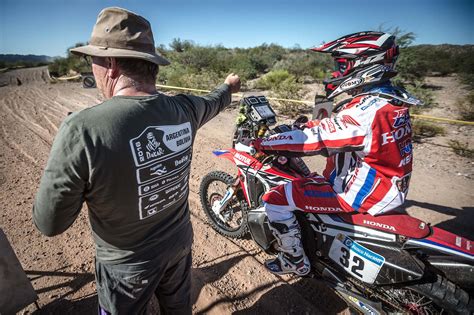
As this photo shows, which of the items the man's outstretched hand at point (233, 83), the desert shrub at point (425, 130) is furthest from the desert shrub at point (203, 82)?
the man's outstretched hand at point (233, 83)

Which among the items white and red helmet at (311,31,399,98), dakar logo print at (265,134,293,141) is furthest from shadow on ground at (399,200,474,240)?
dakar logo print at (265,134,293,141)

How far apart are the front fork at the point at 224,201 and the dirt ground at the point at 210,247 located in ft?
1.09

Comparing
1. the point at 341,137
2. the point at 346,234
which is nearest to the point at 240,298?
the point at 346,234

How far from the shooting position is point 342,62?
2.19m

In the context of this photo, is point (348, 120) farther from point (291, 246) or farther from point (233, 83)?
point (291, 246)

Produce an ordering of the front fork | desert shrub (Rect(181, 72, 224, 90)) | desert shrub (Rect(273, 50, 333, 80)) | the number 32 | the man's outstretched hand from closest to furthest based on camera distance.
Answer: the number 32 → the man's outstretched hand → the front fork → desert shrub (Rect(181, 72, 224, 90)) → desert shrub (Rect(273, 50, 333, 80))

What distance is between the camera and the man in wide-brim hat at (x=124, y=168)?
Answer: 3.68ft

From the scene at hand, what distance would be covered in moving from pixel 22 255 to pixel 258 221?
280 cm

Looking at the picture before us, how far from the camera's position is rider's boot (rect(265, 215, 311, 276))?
7.52 ft

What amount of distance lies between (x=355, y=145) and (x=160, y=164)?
133cm

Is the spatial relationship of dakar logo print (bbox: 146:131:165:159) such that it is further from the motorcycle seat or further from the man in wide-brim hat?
the motorcycle seat

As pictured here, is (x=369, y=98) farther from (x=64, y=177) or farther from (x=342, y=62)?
(x=64, y=177)

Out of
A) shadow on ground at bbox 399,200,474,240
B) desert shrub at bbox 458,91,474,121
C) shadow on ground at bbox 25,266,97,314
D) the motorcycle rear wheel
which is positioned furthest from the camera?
desert shrub at bbox 458,91,474,121

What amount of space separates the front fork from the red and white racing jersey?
111 centimetres
